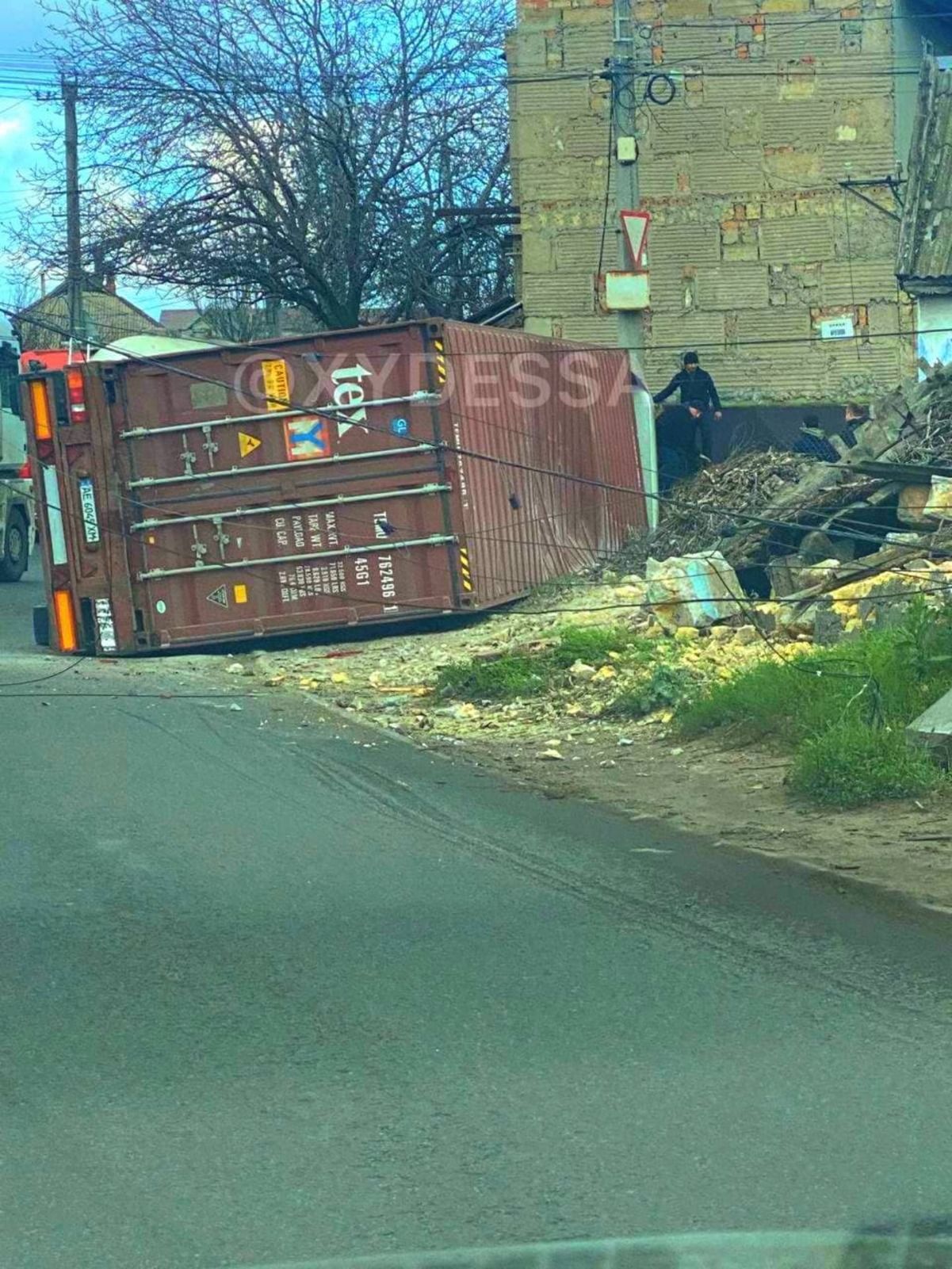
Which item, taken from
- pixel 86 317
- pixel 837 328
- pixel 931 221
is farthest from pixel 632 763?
pixel 86 317

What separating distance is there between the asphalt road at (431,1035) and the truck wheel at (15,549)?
621 inches

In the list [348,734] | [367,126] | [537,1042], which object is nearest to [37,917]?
[537,1042]

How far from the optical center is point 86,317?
3428 centimetres

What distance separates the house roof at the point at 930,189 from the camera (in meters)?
17.7

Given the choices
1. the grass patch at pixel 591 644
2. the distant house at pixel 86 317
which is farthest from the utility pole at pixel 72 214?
the grass patch at pixel 591 644

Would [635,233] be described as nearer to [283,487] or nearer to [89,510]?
[283,487]

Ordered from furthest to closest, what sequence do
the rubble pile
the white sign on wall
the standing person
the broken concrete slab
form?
the white sign on wall → the standing person → the rubble pile → the broken concrete slab

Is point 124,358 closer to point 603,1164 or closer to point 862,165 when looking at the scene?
point 603,1164

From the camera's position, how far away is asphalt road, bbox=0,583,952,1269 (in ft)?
12.4

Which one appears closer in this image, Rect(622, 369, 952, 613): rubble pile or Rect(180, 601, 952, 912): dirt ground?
Rect(180, 601, 952, 912): dirt ground

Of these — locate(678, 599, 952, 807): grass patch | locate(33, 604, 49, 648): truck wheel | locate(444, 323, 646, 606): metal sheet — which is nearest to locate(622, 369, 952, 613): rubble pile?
locate(444, 323, 646, 606): metal sheet

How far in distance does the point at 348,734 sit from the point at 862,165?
51.8 feet

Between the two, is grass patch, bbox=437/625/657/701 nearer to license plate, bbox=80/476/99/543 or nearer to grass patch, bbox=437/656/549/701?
grass patch, bbox=437/656/549/701

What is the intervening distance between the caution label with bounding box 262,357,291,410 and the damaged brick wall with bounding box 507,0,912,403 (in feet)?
35.1
